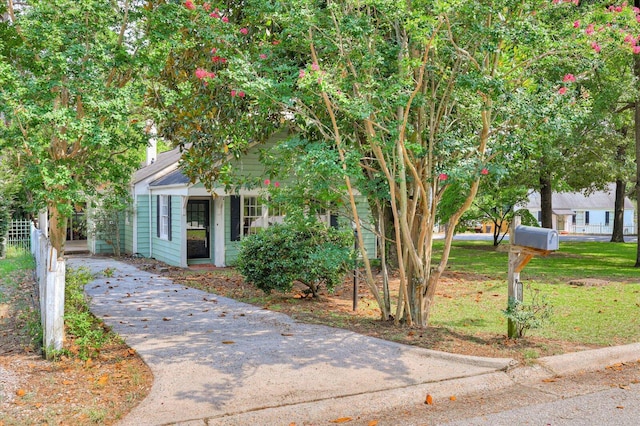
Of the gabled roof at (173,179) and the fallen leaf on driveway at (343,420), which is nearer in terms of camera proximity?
the fallen leaf on driveway at (343,420)

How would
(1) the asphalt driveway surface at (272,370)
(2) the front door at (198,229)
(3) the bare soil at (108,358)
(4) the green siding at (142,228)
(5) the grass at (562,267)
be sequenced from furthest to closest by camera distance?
(4) the green siding at (142,228) < (2) the front door at (198,229) < (5) the grass at (562,267) < (1) the asphalt driveway surface at (272,370) < (3) the bare soil at (108,358)

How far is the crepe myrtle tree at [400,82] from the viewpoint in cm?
650

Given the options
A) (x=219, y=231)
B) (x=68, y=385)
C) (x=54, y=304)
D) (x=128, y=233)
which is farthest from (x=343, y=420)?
(x=128, y=233)

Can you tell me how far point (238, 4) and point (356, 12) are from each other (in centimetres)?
262

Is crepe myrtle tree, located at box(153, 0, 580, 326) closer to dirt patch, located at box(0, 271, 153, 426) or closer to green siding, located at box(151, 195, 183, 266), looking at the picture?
dirt patch, located at box(0, 271, 153, 426)

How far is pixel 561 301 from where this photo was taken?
10.5 m

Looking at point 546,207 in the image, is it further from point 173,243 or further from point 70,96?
point 70,96

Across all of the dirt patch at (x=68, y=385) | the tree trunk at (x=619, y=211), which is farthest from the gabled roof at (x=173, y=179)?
the tree trunk at (x=619, y=211)

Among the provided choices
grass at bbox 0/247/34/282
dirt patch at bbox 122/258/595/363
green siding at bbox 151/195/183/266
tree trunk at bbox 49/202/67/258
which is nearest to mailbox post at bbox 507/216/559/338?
dirt patch at bbox 122/258/595/363

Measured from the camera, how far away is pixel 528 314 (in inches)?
271

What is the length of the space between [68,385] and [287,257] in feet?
15.7

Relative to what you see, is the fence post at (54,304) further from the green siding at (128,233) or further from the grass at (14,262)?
the green siding at (128,233)

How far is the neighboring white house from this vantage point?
58919 millimetres

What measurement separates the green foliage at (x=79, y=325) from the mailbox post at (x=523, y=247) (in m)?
4.94
